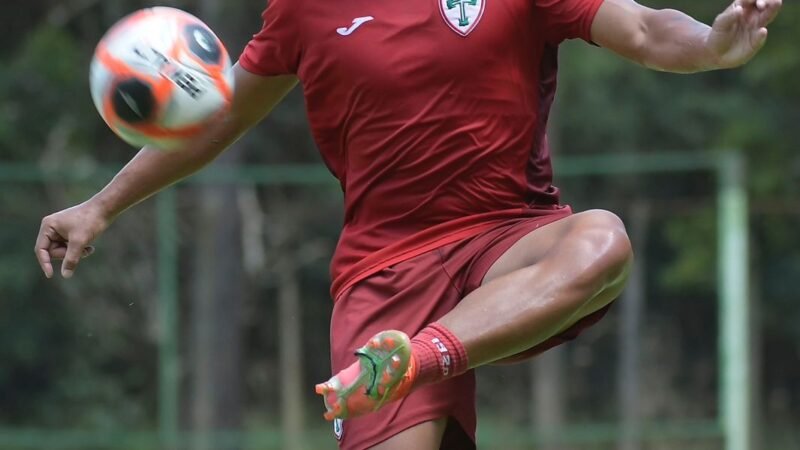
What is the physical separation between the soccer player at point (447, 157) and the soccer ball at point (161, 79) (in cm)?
31

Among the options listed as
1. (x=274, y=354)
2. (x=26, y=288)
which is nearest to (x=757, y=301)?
(x=274, y=354)

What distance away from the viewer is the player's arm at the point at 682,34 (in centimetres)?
377

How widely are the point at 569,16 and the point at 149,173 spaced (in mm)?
1415

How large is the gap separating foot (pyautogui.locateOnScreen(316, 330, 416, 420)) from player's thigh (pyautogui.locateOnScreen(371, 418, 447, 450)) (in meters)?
0.51

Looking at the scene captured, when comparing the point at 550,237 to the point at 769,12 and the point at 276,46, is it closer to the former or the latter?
the point at 769,12

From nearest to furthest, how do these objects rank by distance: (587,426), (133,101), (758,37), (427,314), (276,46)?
1. (758,37)
2. (133,101)
3. (427,314)
4. (276,46)
5. (587,426)

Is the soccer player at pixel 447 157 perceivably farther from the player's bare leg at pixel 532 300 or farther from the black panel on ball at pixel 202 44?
the black panel on ball at pixel 202 44

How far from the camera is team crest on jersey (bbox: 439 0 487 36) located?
4.14 metres

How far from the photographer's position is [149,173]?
15.2ft

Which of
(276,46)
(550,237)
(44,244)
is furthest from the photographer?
(44,244)

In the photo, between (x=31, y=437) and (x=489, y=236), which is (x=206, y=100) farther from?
(x=31, y=437)

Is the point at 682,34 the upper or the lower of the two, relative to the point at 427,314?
upper

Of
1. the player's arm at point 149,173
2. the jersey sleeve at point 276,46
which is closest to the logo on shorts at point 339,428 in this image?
the player's arm at point 149,173

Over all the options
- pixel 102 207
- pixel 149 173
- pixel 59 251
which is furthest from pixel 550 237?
pixel 59 251
